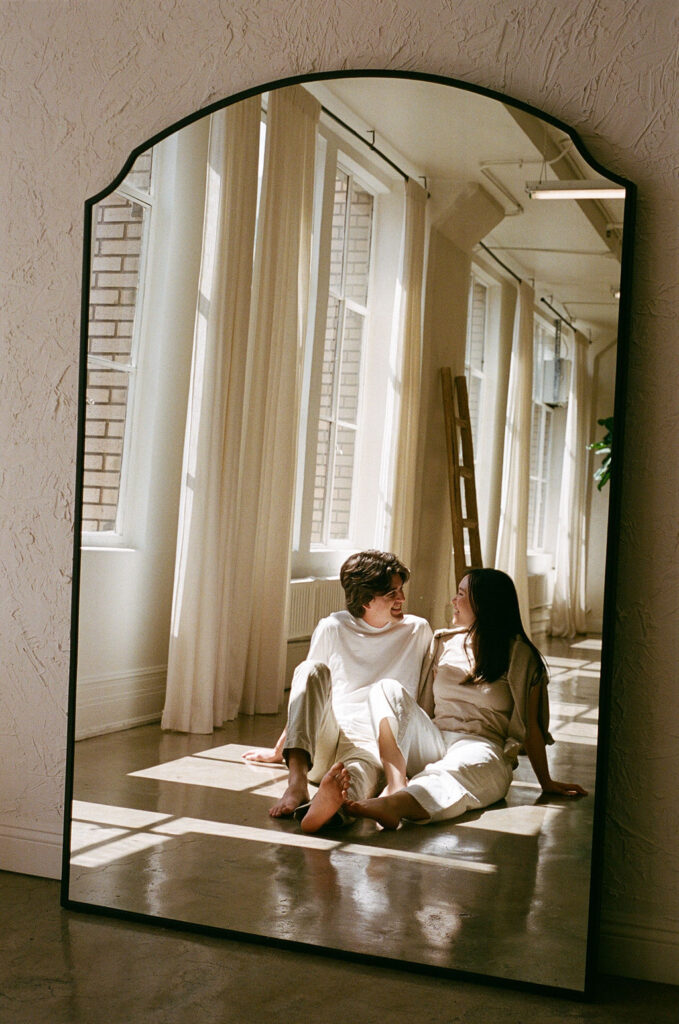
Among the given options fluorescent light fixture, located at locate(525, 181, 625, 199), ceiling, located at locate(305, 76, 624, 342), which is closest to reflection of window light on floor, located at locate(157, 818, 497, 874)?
ceiling, located at locate(305, 76, 624, 342)

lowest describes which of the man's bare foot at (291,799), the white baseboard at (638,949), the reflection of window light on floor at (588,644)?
the white baseboard at (638,949)

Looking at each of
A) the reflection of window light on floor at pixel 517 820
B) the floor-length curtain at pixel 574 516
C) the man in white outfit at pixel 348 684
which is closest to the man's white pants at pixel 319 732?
the man in white outfit at pixel 348 684

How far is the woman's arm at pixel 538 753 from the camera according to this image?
2.10 meters

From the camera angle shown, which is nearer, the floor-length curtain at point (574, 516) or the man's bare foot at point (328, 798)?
the floor-length curtain at point (574, 516)

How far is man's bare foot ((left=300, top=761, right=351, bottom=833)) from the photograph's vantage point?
7.15 feet

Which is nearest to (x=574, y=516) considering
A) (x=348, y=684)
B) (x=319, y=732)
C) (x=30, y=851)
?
(x=348, y=684)

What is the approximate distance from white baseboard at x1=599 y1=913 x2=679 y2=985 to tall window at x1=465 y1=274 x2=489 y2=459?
3.38 feet

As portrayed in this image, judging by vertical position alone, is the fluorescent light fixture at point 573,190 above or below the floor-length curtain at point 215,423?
above

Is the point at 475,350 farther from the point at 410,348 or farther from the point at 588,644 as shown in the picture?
the point at 588,644

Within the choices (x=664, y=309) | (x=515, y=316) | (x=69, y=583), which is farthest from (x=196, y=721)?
(x=664, y=309)

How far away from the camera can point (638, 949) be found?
214 centimetres

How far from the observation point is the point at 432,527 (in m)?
2.15

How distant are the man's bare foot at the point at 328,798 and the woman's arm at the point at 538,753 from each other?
1.27 feet

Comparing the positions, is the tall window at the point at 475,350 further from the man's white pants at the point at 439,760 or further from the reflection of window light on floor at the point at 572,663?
the man's white pants at the point at 439,760
